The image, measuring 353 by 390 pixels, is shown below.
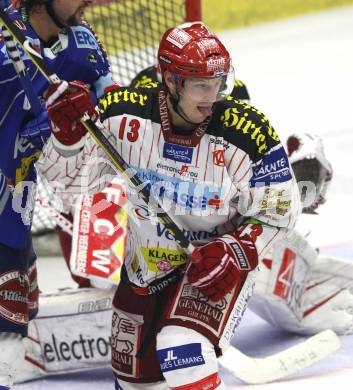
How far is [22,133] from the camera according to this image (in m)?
2.82

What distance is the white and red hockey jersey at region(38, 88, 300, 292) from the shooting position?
2.66 metres

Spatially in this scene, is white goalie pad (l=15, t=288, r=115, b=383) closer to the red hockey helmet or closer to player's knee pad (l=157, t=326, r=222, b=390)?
player's knee pad (l=157, t=326, r=222, b=390)

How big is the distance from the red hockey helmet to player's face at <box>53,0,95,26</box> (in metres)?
0.30

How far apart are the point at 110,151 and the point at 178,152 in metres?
0.17

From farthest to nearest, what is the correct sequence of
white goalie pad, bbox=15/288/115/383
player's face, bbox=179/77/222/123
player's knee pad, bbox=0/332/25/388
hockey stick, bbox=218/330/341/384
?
white goalie pad, bbox=15/288/115/383
hockey stick, bbox=218/330/341/384
player's knee pad, bbox=0/332/25/388
player's face, bbox=179/77/222/123

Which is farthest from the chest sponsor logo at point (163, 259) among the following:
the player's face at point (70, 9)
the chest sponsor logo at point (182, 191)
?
the player's face at point (70, 9)

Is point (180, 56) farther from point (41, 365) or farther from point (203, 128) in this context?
point (41, 365)

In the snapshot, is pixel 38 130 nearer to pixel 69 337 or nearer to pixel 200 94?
pixel 200 94

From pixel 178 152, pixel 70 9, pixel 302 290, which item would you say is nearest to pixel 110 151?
pixel 178 152

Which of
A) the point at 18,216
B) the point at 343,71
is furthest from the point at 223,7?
the point at 18,216

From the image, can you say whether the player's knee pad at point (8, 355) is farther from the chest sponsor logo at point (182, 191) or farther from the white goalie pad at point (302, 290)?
the white goalie pad at point (302, 290)

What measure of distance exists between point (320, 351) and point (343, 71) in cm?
396

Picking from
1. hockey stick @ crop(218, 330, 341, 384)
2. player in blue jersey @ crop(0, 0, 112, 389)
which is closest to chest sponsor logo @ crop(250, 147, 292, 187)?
player in blue jersey @ crop(0, 0, 112, 389)

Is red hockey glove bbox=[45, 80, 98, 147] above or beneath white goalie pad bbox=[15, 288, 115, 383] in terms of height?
above
